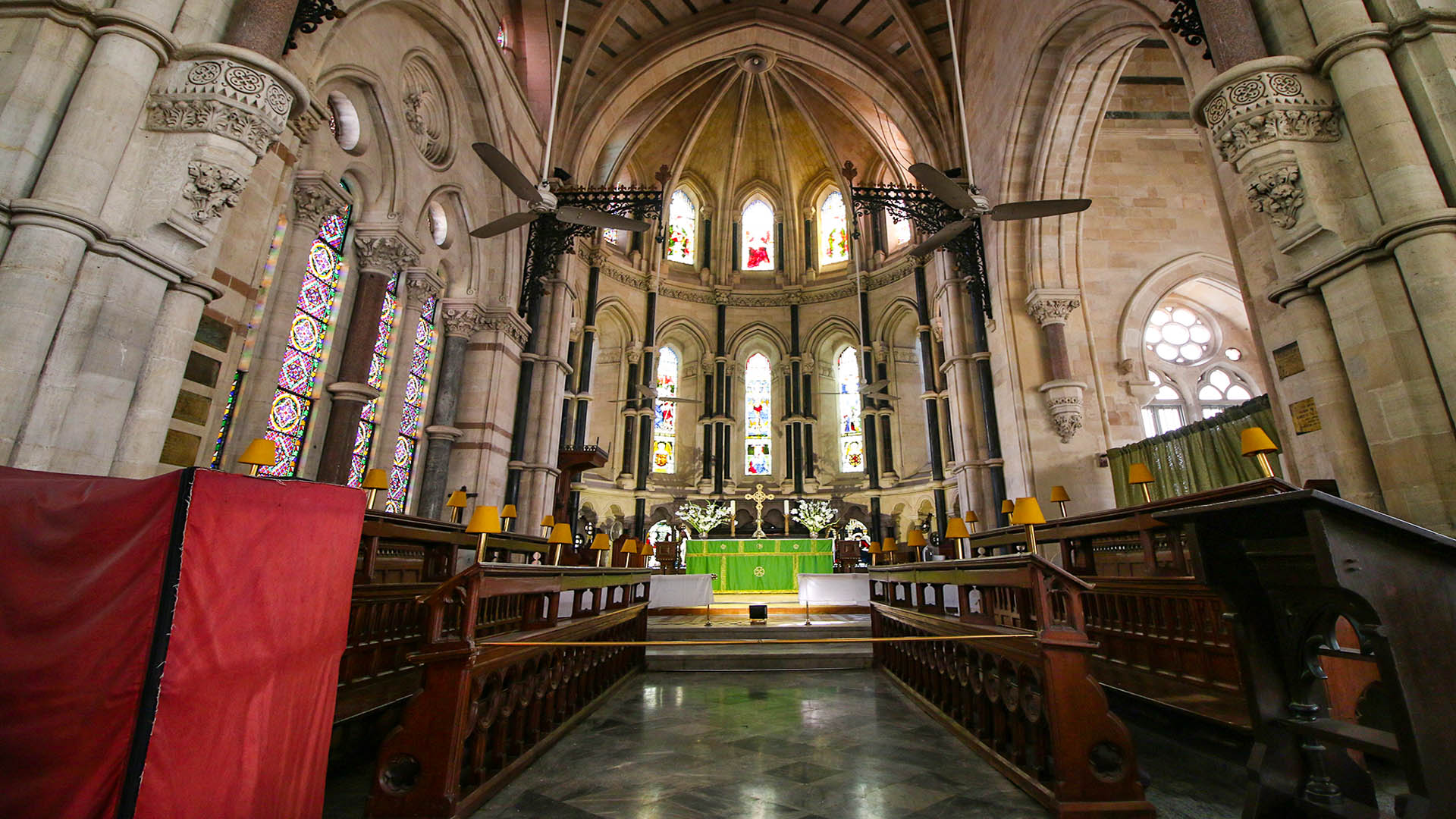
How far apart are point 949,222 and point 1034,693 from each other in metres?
8.50

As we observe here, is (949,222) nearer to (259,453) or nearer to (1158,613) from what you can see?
(1158,613)

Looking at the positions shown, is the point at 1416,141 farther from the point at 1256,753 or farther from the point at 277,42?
the point at 277,42

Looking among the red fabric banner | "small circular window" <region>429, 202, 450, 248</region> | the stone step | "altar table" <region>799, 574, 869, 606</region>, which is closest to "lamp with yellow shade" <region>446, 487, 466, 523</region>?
the stone step

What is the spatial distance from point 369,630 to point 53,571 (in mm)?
2325

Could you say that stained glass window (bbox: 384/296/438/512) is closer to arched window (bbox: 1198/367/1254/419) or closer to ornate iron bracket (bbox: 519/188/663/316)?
ornate iron bracket (bbox: 519/188/663/316)

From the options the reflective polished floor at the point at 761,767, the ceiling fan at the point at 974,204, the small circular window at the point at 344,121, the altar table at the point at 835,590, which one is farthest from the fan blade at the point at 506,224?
the altar table at the point at 835,590

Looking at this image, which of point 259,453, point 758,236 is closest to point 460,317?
point 259,453

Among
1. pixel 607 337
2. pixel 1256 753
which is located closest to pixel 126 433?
pixel 1256 753

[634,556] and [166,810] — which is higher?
[634,556]

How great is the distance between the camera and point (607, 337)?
18859mm

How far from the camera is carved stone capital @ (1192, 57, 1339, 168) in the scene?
3.85 meters

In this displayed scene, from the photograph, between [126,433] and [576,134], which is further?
[576,134]

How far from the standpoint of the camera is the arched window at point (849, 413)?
60.7 feet

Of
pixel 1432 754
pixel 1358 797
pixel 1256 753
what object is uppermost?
pixel 1432 754
